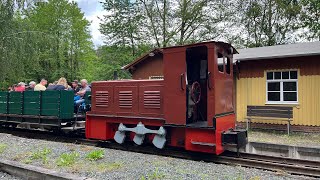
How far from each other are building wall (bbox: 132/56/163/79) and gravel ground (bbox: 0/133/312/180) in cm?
1160

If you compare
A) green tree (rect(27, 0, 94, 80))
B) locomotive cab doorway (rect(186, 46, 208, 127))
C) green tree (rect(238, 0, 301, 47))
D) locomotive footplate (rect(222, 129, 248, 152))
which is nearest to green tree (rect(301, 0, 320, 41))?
green tree (rect(238, 0, 301, 47))

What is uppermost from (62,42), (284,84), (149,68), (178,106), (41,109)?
(62,42)

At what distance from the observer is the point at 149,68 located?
61.6 ft

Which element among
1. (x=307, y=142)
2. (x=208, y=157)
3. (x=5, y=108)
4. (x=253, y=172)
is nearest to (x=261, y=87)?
(x=307, y=142)

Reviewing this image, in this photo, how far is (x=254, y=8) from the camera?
2820cm

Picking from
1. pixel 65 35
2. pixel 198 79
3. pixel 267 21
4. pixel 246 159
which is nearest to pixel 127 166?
Result: pixel 246 159

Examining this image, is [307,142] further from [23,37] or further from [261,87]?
[23,37]

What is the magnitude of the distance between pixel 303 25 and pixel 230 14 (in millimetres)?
6735

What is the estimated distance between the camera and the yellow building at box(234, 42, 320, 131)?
1191cm

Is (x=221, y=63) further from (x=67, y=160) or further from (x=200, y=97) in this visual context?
(x=67, y=160)

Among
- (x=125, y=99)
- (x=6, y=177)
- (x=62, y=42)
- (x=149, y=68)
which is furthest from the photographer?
(x=62, y=42)

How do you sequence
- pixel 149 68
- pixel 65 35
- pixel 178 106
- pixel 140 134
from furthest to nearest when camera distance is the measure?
1. pixel 65 35
2. pixel 149 68
3. pixel 140 134
4. pixel 178 106

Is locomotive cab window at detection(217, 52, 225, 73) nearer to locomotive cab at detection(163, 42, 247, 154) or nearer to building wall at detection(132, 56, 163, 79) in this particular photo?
locomotive cab at detection(163, 42, 247, 154)

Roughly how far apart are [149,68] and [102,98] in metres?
10.3
